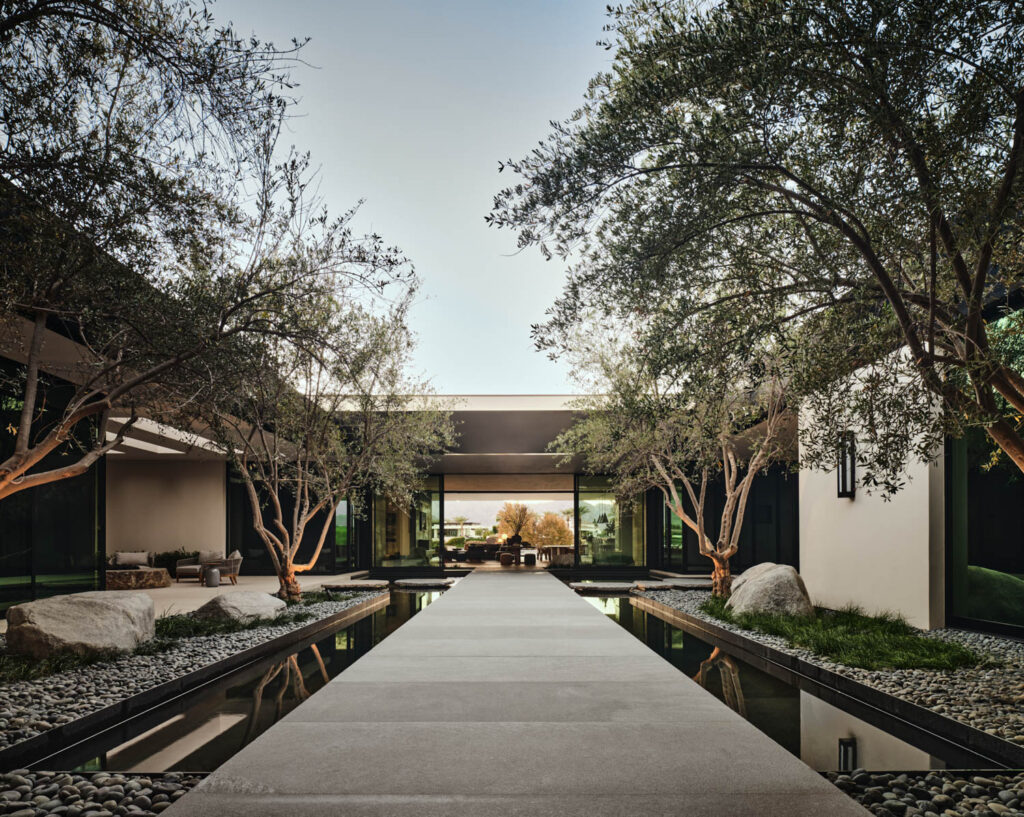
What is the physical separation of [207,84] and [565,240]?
7.56ft

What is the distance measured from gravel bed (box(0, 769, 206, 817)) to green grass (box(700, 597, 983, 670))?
5335 millimetres

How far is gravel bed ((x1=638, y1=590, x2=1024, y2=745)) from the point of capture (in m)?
4.73

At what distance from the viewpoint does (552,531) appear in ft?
71.1

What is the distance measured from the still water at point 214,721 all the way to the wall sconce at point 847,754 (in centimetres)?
349

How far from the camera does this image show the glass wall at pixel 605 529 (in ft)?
66.0

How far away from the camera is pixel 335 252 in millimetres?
6270

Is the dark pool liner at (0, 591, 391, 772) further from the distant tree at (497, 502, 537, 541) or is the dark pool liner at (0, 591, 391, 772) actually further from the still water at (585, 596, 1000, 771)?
the distant tree at (497, 502, 537, 541)

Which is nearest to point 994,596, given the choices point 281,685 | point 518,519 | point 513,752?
point 513,752

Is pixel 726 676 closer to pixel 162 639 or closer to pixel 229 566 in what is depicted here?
pixel 162 639

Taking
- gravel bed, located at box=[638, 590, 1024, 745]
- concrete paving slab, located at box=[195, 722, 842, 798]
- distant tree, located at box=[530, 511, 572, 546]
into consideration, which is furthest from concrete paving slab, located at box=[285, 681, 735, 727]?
distant tree, located at box=[530, 511, 572, 546]

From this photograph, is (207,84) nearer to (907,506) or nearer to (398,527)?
(907,506)

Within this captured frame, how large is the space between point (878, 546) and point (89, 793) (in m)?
9.11

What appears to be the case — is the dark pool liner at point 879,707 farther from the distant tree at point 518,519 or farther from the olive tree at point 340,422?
the distant tree at point 518,519

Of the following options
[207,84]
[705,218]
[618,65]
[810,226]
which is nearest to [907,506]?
[810,226]
